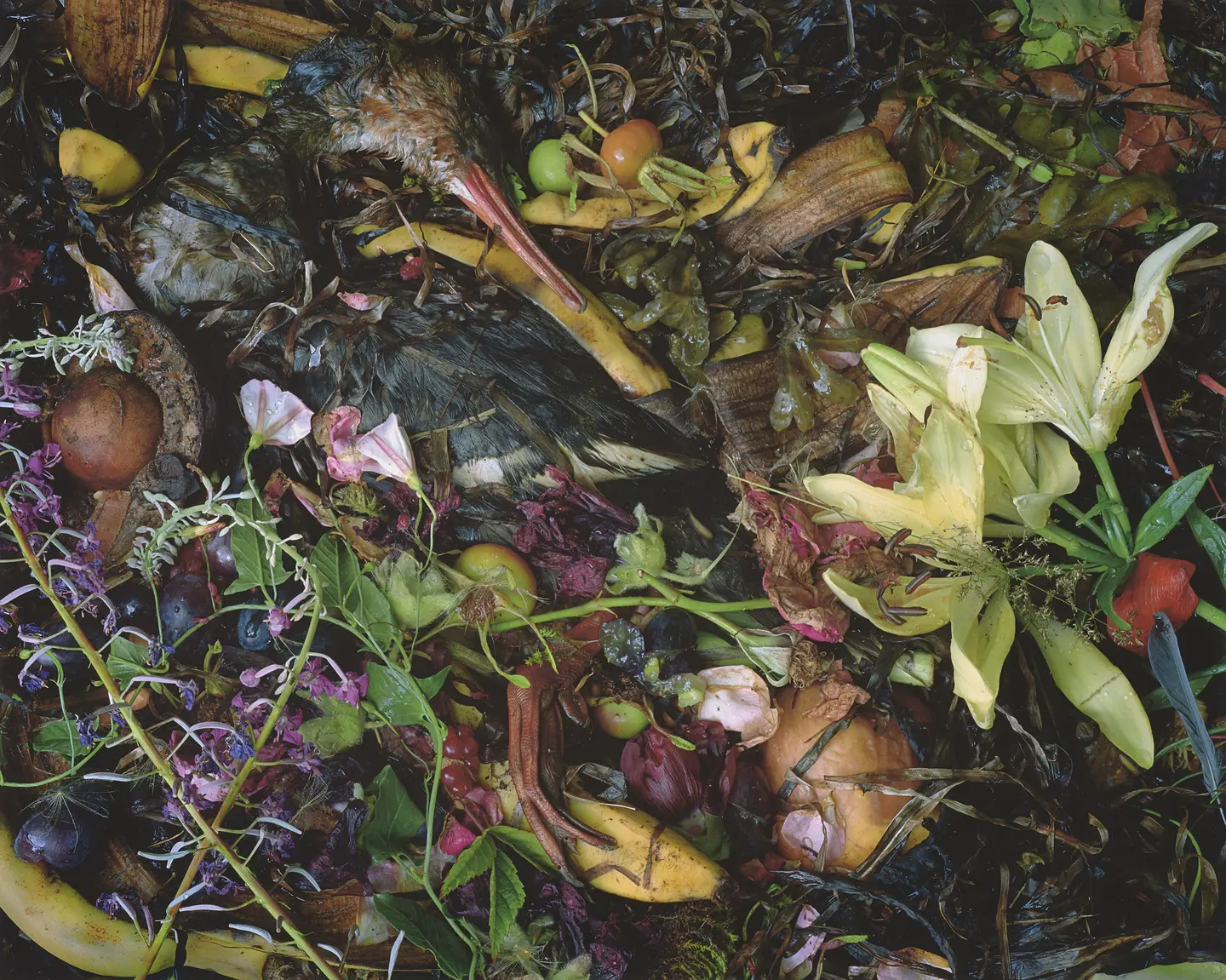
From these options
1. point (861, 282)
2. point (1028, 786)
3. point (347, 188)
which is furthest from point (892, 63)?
point (1028, 786)

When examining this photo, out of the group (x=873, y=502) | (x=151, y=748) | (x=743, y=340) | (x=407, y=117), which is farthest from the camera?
(x=743, y=340)

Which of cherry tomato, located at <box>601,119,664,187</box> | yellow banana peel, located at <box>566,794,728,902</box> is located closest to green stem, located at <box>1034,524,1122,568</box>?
yellow banana peel, located at <box>566,794,728,902</box>

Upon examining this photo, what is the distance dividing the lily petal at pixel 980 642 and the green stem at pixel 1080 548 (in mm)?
92

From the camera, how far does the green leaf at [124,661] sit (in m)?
0.95

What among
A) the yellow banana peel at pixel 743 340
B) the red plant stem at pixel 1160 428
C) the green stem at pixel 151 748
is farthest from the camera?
the yellow banana peel at pixel 743 340

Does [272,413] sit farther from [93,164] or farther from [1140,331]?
[1140,331]

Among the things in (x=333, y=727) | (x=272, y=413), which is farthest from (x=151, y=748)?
(x=272, y=413)

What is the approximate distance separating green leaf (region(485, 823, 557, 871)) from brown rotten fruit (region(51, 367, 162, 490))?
0.67 metres

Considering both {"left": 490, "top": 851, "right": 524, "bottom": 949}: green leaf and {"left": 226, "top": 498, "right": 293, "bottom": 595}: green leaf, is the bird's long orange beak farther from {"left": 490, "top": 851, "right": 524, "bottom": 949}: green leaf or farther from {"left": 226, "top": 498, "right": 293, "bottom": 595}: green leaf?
{"left": 490, "top": 851, "right": 524, "bottom": 949}: green leaf

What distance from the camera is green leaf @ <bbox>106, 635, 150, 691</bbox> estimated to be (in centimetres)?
95

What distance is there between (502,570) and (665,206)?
59cm

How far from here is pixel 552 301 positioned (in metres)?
1.13

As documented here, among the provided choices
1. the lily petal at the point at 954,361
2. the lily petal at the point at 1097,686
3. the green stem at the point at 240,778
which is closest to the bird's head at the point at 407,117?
the lily petal at the point at 954,361

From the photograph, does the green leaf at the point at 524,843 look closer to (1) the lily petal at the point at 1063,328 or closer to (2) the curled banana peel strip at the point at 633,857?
(2) the curled banana peel strip at the point at 633,857
